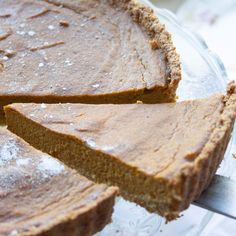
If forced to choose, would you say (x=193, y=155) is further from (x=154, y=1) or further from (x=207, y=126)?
(x=154, y=1)

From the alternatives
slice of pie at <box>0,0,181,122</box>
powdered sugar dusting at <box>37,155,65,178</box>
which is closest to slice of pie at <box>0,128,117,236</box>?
powdered sugar dusting at <box>37,155,65,178</box>

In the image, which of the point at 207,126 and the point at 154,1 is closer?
the point at 207,126

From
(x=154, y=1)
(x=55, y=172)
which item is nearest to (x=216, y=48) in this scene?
(x=154, y=1)

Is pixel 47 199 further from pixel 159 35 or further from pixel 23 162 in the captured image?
pixel 159 35

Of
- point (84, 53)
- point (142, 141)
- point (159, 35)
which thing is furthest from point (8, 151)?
point (159, 35)

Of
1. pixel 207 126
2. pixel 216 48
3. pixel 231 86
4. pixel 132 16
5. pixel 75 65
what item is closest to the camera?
pixel 207 126

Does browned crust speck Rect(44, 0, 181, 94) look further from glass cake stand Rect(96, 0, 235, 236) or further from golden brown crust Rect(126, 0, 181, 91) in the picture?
glass cake stand Rect(96, 0, 235, 236)

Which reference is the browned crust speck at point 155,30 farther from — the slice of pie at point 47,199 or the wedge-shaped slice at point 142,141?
the slice of pie at point 47,199
